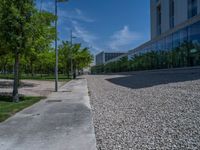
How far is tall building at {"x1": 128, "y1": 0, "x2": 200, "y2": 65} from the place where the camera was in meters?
32.9

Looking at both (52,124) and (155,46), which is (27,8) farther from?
(155,46)

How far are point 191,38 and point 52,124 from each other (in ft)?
96.8

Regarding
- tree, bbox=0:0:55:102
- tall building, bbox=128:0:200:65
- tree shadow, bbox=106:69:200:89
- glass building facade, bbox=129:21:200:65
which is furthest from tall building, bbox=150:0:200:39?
tree, bbox=0:0:55:102

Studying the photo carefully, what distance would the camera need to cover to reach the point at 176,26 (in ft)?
129

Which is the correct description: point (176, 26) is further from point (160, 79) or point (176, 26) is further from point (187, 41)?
point (160, 79)

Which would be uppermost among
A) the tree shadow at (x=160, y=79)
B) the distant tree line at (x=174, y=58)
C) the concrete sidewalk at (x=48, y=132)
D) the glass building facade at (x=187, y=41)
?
the glass building facade at (x=187, y=41)

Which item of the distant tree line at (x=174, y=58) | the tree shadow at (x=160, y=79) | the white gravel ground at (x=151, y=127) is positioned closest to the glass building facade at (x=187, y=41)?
the distant tree line at (x=174, y=58)

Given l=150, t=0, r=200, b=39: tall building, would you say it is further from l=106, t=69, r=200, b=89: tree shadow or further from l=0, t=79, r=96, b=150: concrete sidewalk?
l=0, t=79, r=96, b=150: concrete sidewalk

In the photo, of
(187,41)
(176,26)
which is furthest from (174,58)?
(176,26)

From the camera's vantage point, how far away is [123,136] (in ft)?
20.5

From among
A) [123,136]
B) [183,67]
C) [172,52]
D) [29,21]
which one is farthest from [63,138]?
[172,52]

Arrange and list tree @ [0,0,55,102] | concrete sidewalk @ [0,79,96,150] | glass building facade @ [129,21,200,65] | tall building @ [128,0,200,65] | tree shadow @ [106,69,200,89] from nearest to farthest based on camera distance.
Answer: concrete sidewalk @ [0,79,96,150]
tree @ [0,0,55,102]
tree shadow @ [106,69,200,89]
glass building facade @ [129,21,200,65]
tall building @ [128,0,200,65]

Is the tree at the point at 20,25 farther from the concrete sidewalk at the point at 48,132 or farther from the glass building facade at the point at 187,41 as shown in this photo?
the glass building facade at the point at 187,41

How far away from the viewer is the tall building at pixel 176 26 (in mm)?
32938
